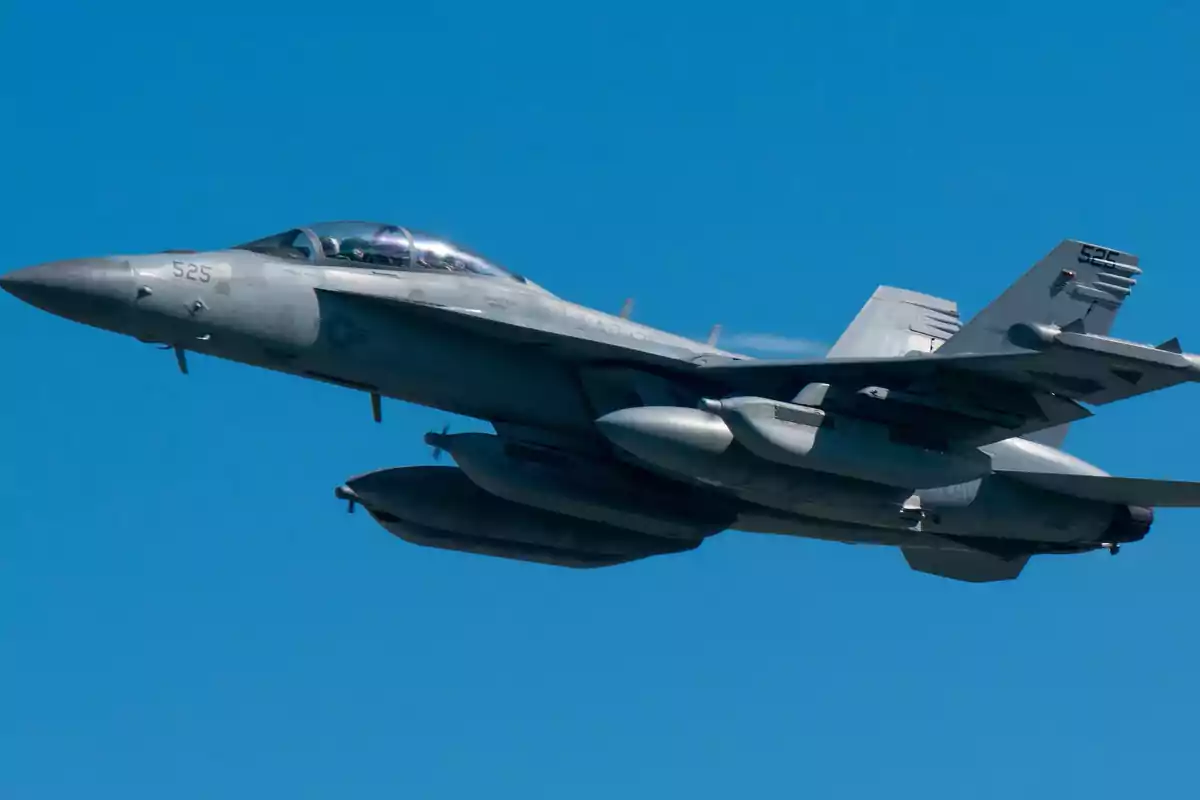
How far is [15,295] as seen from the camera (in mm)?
13938

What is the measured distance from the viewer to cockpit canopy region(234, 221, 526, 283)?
49.2ft

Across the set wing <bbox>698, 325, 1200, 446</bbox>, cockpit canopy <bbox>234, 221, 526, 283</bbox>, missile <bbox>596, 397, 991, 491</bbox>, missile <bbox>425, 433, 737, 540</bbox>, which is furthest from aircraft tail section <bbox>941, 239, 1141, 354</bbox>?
cockpit canopy <bbox>234, 221, 526, 283</bbox>

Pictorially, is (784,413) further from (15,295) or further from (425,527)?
(15,295)

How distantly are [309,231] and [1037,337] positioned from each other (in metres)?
6.61

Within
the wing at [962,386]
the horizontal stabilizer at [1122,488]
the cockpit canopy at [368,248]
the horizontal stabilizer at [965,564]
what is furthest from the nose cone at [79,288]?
the horizontal stabilizer at [965,564]

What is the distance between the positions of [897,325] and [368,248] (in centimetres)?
732

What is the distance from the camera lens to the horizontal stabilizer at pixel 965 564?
714 inches

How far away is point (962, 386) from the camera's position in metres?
14.8

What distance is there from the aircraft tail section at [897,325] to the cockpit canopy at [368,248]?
5.78 m

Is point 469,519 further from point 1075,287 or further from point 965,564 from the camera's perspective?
point 1075,287

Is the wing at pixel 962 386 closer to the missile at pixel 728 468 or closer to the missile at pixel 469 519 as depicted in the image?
the missile at pixel 728 468

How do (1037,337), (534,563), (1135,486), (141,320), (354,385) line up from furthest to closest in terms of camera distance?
1. (534,563)
2. (1135,486)
3. (354,385)
4. (141,320)
5. (1037,337)

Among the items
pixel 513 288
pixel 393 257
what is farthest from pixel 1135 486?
pixel 393 257

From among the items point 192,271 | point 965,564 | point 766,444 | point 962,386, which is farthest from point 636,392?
point 965,564
